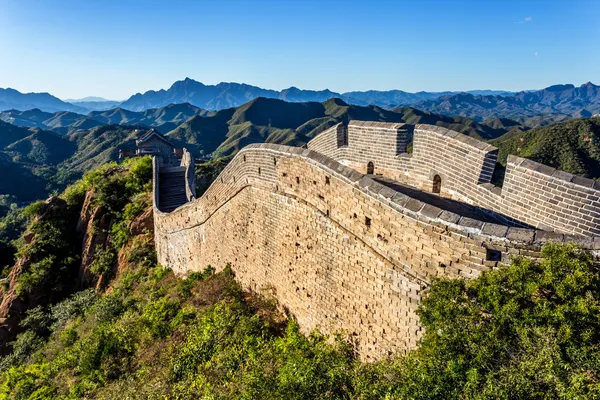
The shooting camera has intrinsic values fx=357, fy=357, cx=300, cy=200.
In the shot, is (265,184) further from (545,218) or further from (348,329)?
(545,218)

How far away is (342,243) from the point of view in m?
5.84

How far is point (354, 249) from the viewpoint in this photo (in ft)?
18.3

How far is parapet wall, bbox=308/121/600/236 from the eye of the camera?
4.20m

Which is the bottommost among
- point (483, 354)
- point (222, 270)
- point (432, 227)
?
point (222, 270)

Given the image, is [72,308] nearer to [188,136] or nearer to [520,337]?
[520,337]

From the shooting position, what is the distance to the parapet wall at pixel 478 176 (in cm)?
420

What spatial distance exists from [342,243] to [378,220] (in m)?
1.02

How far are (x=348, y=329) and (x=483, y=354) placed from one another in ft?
9.10

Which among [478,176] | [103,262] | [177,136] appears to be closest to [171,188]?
[103,262]

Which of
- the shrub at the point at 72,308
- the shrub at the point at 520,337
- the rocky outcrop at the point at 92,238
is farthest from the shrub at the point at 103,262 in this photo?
the shrub at the point at 520,337

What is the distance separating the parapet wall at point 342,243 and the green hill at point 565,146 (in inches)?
1991

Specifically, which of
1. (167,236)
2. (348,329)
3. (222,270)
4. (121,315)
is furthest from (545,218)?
(167,236)

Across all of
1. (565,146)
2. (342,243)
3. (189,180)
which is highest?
(565,146)

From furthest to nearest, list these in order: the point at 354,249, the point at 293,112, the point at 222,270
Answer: the point at 293,112 < the point at 222,270 < the point at 354,249
